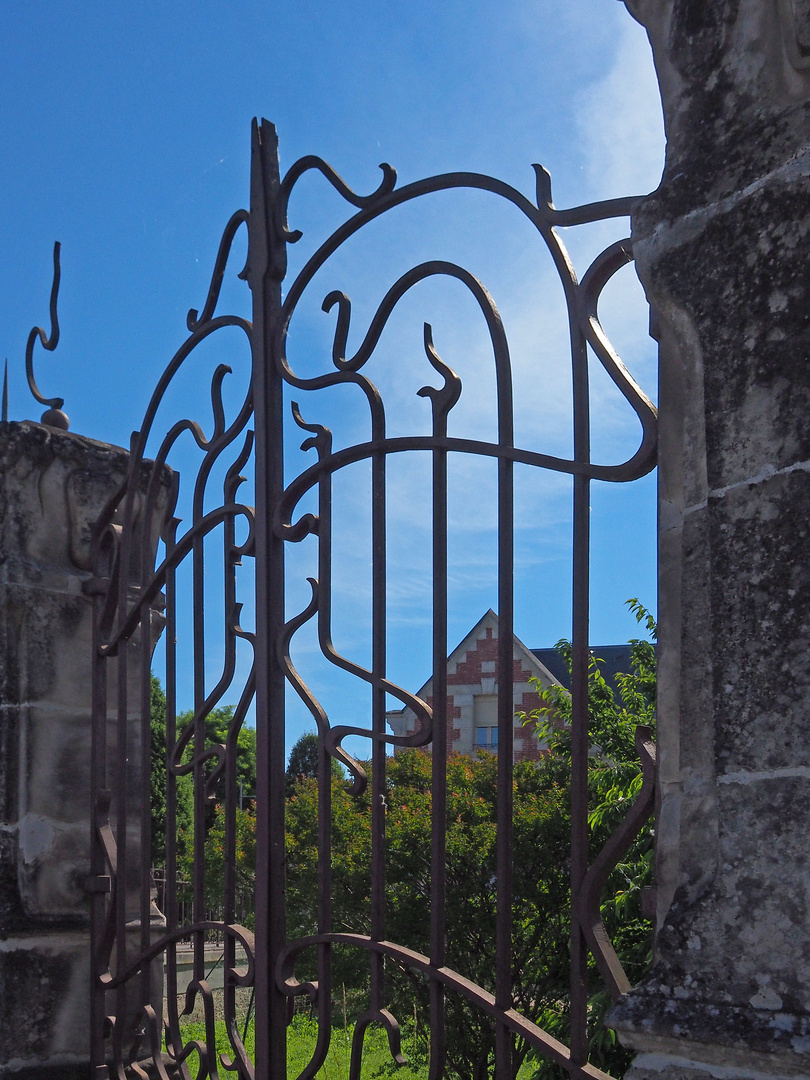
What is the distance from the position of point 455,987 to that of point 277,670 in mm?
A: 811

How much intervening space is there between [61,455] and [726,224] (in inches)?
86.4

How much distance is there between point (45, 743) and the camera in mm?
2969

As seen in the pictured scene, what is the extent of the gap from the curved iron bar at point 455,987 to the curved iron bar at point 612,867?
151mm

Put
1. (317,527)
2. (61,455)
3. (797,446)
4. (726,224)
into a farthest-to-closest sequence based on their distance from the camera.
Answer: (61,455) < (317,527) < (726,224) < (797,446)

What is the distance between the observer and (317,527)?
2338 millimetres

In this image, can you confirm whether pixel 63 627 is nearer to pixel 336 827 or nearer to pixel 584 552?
pixel 584 552

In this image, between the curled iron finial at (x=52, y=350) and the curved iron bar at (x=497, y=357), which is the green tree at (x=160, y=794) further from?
the curved iron bar at (x=497, y=357)

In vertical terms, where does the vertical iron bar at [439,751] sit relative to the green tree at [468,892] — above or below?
above

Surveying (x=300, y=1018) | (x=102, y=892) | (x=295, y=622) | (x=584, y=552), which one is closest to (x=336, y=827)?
(x=300, y=1018)

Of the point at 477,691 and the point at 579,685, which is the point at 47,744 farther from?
the point at 477,691

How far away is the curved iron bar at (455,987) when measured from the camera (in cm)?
166

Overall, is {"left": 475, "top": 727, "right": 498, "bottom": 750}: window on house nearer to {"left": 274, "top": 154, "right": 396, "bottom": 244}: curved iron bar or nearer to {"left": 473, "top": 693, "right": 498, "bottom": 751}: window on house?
{"left": 473, "top": 693, "right": 498, "bottom": 751}: window on house

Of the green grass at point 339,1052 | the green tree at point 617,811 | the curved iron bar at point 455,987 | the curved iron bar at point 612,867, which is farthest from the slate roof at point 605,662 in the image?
the curved iron bar at point 612,867

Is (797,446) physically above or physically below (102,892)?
above
